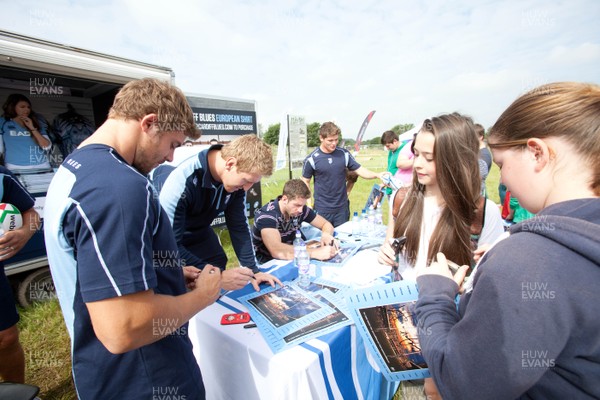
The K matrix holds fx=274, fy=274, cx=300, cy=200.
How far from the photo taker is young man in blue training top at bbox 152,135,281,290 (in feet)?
6.08

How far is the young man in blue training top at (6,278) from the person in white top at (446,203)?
8.18 feet

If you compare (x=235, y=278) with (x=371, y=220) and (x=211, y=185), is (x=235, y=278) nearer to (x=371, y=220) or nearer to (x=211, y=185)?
(x=211, y=185)

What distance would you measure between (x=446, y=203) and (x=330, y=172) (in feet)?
9.69

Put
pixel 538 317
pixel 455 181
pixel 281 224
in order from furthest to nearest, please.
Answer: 1. pixel 281 224
2. pixel 455 181
3. pixel 538 317

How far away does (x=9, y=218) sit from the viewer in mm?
1855

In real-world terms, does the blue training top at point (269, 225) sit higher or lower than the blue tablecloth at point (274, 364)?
higher

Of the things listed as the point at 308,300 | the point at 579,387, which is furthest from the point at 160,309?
the point at 579,387

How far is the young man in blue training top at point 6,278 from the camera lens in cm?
187

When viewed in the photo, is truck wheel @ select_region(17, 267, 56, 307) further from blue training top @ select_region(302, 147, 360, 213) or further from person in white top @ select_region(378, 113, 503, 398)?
person in white top @ select_region(378, 113, 503, 398)

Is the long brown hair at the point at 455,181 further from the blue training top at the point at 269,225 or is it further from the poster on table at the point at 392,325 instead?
A: the blue training top at the point at 269,225

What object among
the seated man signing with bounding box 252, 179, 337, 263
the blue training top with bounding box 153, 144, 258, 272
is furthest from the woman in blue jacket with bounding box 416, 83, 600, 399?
the seated man signing with bounding box 252, 179, 337, 263

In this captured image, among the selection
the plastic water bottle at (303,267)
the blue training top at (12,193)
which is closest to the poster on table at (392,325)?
the plastic water bottle at (303,267)

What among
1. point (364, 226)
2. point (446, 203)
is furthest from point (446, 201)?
point (364, 226)

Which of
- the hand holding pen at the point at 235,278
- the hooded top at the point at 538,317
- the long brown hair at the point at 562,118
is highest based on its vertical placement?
the long brown hair at the point at 562,118
